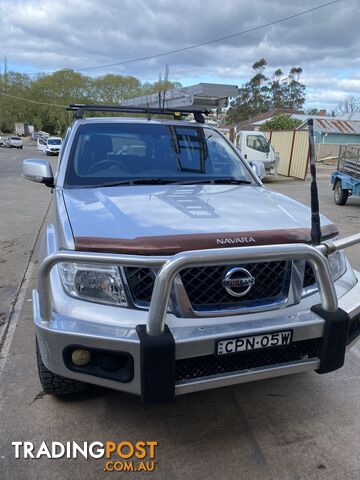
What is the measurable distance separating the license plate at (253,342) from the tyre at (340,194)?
32.7ft

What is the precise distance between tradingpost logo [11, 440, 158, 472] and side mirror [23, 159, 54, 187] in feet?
7.37

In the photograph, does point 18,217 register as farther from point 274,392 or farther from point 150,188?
point 274,392

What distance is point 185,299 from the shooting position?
87.5 inches

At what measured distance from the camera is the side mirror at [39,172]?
390cm

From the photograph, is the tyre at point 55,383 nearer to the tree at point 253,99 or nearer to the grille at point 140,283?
the grille at point 140,283

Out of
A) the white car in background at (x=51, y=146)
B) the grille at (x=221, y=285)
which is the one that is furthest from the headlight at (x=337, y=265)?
the white car in background at (x=51, y=146)

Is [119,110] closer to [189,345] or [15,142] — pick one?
[189,345]

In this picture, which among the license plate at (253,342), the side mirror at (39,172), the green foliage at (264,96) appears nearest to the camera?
the license plate at (253,342)

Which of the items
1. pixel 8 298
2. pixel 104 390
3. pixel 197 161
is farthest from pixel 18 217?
pixel 104 390

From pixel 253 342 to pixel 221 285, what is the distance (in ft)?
1.08

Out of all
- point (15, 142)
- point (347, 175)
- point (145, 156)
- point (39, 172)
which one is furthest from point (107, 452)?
point (15, 142)

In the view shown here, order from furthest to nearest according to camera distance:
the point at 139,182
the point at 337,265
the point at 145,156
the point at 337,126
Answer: the point at 337,126 → the point at 145,156 → the point at 139,182 → the point at 337,265

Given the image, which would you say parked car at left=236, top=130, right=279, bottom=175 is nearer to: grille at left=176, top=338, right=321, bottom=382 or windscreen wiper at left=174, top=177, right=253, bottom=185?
windscreen wiper at left=174, top=177, right=253, bottom=185

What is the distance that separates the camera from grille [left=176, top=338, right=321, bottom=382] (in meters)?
2.20
